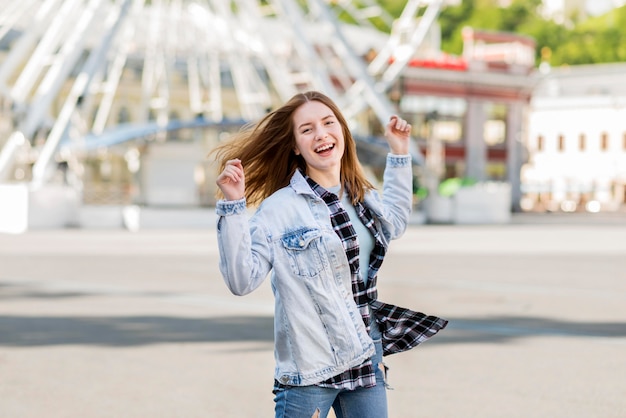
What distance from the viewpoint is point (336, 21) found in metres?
42.3

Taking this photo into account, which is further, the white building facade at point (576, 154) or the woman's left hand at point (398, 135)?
the white building facade at point (576, 154)

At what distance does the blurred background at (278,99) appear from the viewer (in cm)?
3647

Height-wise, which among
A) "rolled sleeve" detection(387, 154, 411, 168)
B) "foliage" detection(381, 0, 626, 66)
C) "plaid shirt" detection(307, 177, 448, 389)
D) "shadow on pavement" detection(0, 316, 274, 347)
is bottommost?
"shadow on pavement" detection(0, 316, 274, 347)

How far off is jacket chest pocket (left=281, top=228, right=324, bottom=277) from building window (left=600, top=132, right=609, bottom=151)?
7653 centimetres

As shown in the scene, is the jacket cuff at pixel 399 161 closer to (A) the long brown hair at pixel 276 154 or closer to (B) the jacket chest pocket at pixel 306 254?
(A) the long brown hair at pixel 276 154

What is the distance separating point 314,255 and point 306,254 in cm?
2

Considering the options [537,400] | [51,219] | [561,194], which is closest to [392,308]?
[537,400]

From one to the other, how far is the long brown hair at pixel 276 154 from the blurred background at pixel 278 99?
13065mm

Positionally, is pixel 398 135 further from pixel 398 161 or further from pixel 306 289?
pixel 306 289

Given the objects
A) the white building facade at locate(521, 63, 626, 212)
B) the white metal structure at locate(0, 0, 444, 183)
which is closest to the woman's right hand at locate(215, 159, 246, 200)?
the white metal structure at locate(0, 0, 444, 183)

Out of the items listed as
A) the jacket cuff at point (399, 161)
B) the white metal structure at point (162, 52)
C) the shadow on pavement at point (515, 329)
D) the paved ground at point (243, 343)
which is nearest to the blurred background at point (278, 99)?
the white metal structure at point (162, 52)

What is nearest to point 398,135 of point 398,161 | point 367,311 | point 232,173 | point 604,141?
point 398,161

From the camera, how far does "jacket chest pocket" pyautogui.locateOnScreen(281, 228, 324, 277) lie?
11.7 feet

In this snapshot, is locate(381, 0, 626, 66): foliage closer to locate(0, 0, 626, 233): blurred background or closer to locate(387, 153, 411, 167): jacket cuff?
locate(0, 0, 626, 233): blurred background
